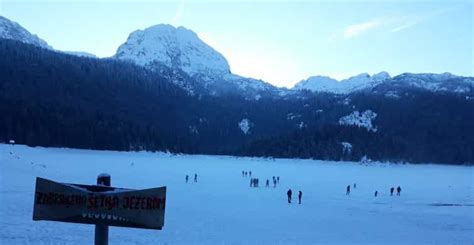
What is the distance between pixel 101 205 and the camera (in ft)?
18.9

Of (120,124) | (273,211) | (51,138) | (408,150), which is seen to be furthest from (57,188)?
(408,150)

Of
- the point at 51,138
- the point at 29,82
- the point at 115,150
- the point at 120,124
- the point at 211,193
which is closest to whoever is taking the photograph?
the point at 211,193

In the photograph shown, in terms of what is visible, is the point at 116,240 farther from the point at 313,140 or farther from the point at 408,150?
the point at 408,150

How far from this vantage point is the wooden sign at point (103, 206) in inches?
225

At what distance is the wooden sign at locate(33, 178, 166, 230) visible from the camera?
18.8 ft

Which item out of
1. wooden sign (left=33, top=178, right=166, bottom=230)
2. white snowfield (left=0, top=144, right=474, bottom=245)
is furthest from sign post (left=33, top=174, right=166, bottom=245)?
white snowfield (left=0, top=144, right=474, bottom=245)

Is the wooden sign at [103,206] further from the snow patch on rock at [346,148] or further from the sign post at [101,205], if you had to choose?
the snow patch on rock at [346,148]

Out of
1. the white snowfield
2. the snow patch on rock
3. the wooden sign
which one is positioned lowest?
the white snowfield

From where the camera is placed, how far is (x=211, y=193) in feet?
141

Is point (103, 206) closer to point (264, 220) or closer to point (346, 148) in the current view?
point (264, 220)

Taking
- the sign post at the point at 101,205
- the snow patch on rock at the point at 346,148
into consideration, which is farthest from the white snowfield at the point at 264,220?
the snow patch on rock at the point at 346,148

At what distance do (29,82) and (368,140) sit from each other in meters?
139

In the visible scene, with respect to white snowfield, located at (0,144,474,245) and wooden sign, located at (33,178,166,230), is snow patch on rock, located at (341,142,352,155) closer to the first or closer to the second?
white snowfield, located at (0,144,474,245)

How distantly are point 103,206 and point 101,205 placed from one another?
0.03m
